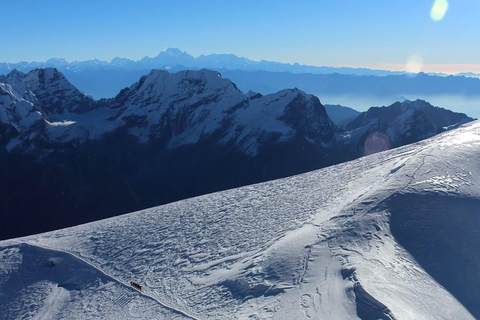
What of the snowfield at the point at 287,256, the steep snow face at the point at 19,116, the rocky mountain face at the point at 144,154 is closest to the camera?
the snowfield at the point at 287,256

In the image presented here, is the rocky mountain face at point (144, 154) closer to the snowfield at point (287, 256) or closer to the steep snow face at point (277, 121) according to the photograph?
the steep snow face at point (277, 121)

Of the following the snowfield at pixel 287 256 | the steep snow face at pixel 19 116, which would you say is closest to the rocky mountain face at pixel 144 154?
the steep snow face at pixel 19 116

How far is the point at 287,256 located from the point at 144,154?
169156mm

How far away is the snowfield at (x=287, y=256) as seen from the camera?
998 inches

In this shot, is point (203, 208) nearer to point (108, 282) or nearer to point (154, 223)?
point (154, 223)

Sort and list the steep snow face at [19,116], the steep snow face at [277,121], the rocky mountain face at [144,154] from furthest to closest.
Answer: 1. the steep snow face at [277,121]
2. the steep snow face at [19,116]
3. the rocky mountain face at [144,154]

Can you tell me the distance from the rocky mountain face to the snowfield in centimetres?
9994

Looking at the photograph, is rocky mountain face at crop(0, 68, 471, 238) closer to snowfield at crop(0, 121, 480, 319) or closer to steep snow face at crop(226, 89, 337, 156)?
steep snow face at crop(226, 89, 337, 156)

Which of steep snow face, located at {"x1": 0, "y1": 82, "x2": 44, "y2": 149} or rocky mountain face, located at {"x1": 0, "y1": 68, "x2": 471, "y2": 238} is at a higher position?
steep snow face, located at {"x1": 0, "y1": 82, "x2": 44, "y2": 149}

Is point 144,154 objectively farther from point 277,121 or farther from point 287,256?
point 287,256

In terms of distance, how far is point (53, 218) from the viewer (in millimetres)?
134125

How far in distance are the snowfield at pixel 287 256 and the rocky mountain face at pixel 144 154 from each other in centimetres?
9994

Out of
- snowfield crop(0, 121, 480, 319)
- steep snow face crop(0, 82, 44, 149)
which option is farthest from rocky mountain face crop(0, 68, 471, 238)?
snowfield crop(0, 121, 480, 319)

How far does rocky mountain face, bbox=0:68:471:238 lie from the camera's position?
14075 cm
